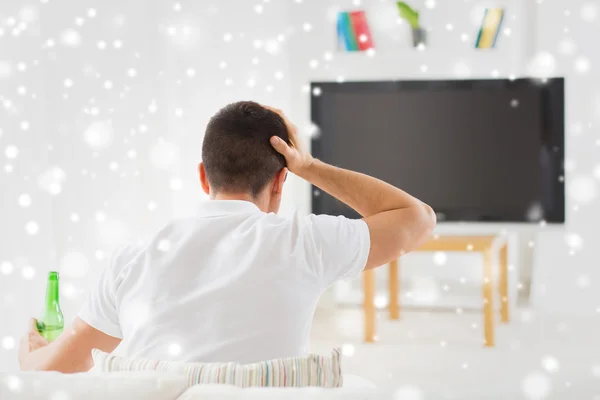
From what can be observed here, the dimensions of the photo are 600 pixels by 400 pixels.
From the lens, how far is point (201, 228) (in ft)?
3.63

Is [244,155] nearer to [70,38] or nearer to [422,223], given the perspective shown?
[422,223]

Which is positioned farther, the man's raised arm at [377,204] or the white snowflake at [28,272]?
the white snowflake at [28,272]

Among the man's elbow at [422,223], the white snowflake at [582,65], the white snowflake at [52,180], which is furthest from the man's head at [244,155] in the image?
the white snowflake at [582,65]

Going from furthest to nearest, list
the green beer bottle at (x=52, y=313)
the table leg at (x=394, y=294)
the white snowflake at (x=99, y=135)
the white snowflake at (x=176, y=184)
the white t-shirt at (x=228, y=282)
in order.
→ 1. the table leg at (x=394, y=294)
2. the white snowflake at (x=176, y=184)
3. the white snowflake at (x=99, y=135)
4. the green beer bottle at (x=52, y=313)
5. the white t-shirt at (x=228, y=282)

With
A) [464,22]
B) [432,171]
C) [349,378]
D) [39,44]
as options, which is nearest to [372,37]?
[464,22]

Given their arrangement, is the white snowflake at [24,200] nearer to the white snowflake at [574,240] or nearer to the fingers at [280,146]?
the fingers at [280,146]

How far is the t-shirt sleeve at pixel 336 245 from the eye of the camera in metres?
1.11

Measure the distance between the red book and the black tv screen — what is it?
0.34 metres

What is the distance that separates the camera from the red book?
452cm

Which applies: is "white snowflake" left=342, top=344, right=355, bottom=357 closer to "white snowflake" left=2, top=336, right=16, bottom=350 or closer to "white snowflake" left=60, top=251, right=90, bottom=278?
"white snowflake" left=60, top=251, right=90, bottom=278

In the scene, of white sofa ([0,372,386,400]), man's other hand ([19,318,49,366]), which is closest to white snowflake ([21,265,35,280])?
man's other hand ([19,318,49,366])

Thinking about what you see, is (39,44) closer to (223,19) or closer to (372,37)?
(223,19)

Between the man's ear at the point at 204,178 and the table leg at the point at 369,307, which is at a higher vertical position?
the man's ear at the point at 204,178

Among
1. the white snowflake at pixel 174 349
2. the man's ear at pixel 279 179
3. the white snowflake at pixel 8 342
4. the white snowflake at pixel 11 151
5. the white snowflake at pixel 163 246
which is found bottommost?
the white snowflake at pixel 8 342
